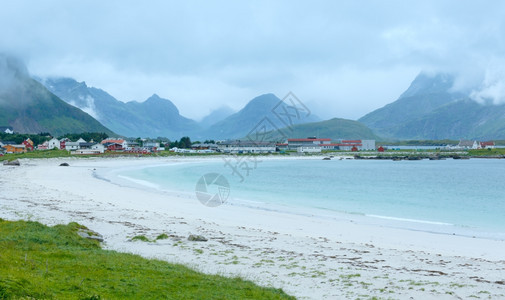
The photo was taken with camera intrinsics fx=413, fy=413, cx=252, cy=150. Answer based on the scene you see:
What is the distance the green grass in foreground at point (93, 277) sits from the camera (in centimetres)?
758

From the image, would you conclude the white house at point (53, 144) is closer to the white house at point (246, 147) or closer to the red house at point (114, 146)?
the red house at point (114, 146)

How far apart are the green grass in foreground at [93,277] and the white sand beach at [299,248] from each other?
61.8 inches

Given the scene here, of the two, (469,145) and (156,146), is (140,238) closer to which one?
(156,146)

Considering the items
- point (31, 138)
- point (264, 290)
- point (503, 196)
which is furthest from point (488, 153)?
point (264, 290)

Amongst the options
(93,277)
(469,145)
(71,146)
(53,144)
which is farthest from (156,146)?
(469,145)

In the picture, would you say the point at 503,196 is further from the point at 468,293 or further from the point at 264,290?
the point at 264,290

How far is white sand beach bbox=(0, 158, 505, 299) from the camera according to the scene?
445 inches

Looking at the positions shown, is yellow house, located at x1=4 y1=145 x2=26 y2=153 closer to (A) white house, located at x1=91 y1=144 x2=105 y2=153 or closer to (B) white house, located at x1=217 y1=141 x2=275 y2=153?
(A) white house, located at x1=91 y1=144 x2=105 y2=153

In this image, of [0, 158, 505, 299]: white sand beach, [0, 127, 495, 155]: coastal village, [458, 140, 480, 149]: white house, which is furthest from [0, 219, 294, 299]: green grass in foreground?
[458, 140, 480, 149]: white house

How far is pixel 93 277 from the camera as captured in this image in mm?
9375

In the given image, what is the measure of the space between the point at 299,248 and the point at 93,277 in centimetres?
904

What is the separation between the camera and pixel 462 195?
144 ft

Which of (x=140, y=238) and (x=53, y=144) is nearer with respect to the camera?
(x=140, y=238)

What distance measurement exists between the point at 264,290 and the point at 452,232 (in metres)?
16.7
